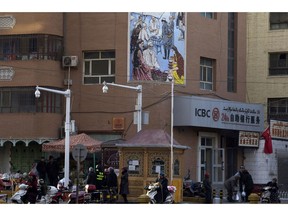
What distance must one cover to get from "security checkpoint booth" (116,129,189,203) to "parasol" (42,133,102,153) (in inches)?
140

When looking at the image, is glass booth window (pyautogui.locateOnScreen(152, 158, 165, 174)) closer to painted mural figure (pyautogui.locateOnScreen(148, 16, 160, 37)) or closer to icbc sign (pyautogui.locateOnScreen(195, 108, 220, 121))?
icbc sign (pyautogui.locateOnScreen(195, 108, 220, 121))

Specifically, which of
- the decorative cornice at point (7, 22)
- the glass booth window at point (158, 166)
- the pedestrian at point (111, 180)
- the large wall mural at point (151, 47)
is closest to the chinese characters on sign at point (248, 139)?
the large wall mural at point (151, 47)

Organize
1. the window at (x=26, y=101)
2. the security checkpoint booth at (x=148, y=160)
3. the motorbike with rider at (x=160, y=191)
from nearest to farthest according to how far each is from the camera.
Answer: the motorbike with rider at (x=160, y=191) → the security checkpoint booth at (x=148, y=160) → the window at (x=26, y=101)

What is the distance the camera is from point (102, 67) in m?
40.3

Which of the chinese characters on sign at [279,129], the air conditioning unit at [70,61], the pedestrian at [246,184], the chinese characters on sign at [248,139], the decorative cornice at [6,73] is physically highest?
the air conditioning unit at [70,61]

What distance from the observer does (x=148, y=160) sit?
32219 millimetres

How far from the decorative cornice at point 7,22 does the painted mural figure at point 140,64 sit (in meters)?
6.63

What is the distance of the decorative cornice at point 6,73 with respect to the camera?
40250 millimetres

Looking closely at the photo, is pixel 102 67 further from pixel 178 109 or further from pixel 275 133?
pixel 275 133

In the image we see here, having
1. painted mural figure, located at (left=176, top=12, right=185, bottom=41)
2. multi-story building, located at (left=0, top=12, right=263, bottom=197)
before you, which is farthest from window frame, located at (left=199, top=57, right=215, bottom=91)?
painted mural figure, located at (left=176, top=12, right=185, bottom=41)

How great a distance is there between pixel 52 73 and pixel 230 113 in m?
9.55

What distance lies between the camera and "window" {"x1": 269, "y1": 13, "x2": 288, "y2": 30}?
50.3m

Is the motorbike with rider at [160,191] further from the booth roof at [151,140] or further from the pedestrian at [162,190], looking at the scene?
the booth roof at [151,140]

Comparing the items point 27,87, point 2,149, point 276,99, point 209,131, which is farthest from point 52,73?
point 276,99
